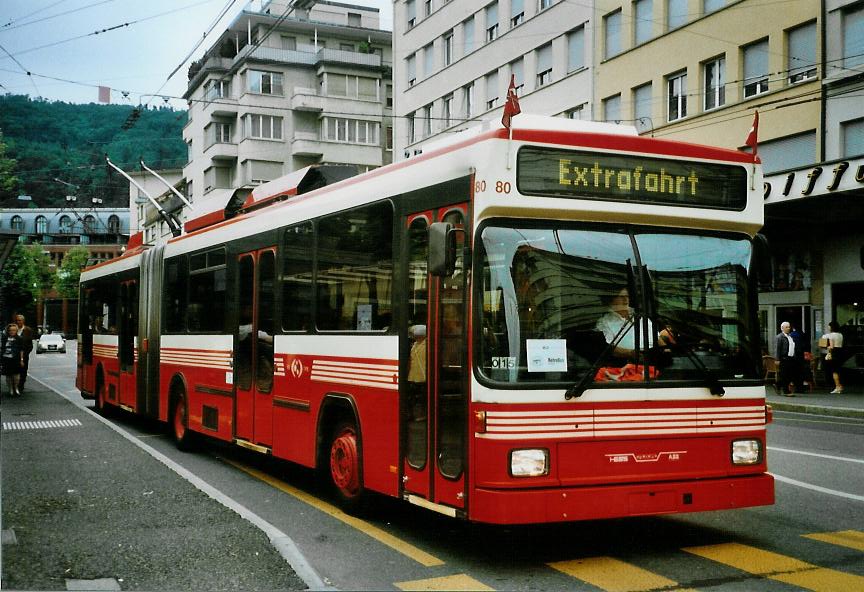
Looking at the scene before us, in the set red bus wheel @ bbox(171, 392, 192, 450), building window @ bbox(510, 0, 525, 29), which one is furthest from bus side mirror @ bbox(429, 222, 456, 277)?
building window @ bbox(510, 0, 525, 29)

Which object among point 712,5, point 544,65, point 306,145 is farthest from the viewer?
point 306,145

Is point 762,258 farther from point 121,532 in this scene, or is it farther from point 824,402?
point 824,402

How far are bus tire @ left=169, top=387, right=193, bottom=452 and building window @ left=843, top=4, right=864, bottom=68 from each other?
66.5ft

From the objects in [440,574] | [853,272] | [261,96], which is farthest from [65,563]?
[261,96]

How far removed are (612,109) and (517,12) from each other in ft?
26.6

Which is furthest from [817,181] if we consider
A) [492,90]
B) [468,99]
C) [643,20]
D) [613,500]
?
[468,99]

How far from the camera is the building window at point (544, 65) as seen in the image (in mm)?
39719

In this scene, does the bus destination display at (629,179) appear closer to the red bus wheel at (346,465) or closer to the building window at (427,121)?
the red bus wheel at (346,465)

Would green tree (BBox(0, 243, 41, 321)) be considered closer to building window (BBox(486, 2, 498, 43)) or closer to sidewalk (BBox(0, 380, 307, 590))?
sidewalk (BBox(0, 380, 307, 590))

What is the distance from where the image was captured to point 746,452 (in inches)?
291

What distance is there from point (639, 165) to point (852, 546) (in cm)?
330

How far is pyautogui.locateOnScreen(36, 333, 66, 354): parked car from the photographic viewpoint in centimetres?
7019

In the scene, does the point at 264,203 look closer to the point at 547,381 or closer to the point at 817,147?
the point at 547,381

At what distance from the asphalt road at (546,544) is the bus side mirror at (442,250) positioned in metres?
2.06
